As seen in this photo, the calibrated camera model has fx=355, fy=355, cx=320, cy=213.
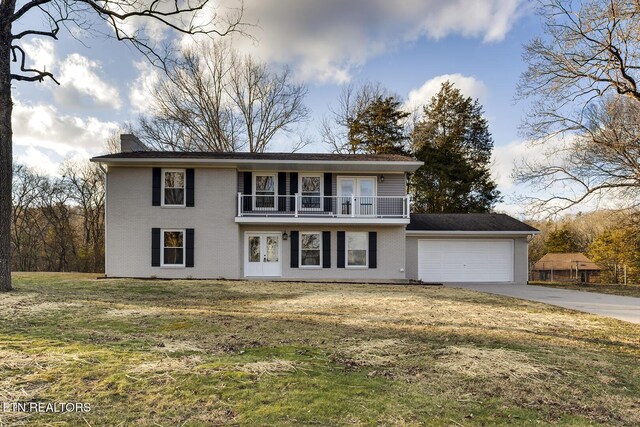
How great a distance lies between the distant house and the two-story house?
976 inches

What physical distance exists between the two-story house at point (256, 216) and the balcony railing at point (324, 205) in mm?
45

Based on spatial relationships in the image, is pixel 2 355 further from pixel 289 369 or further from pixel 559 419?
pixel 559 419

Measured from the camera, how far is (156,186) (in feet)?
49.1

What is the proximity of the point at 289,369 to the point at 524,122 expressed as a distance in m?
16.3

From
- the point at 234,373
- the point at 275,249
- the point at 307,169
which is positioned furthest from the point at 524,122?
the point at 234,373

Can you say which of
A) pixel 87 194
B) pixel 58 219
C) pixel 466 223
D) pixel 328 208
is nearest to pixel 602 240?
pixel 466 223

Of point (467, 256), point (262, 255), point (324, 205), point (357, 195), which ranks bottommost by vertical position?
point (467, 256)

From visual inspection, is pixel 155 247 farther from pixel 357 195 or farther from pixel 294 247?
pixel 357 195

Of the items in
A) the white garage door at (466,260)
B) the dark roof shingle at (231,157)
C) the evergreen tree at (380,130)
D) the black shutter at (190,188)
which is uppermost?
the evergreen tree at (380,130)

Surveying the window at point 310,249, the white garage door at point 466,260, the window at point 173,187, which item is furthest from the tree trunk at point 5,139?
the white garage door at point 466,260

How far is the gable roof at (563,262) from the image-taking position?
35062mm

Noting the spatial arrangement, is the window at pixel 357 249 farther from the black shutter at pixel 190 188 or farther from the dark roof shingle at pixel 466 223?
the black shutter at pixel 190 188

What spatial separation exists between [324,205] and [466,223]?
7.17 metres

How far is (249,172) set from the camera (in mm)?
15797
